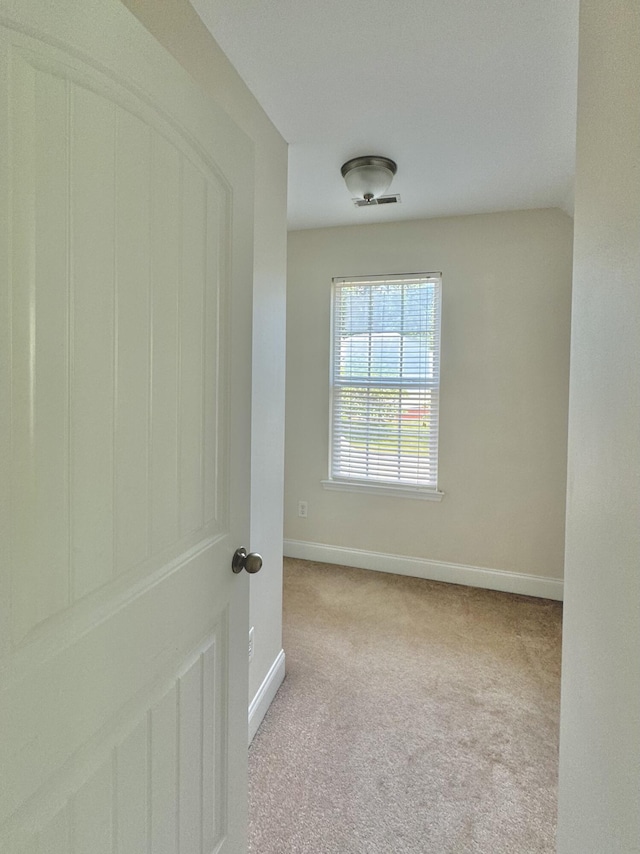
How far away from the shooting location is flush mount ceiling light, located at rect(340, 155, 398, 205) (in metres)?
2.13

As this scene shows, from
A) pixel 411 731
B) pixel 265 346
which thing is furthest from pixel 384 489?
pixel 265 346

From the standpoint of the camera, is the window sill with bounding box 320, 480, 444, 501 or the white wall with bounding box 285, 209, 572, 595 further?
the window sill with bounding box 320, 480, 444, 501

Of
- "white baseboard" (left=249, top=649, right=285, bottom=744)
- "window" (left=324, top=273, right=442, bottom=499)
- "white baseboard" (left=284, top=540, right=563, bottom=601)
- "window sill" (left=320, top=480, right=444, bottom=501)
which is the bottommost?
"white baseboard" (left=249, top=649, right=285, bottom=744)

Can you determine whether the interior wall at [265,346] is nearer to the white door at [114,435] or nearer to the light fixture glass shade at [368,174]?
the light fixture glass shade at [368,174]

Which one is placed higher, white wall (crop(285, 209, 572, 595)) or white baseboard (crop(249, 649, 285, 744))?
white wall (crop(285, 209, 572, 595))

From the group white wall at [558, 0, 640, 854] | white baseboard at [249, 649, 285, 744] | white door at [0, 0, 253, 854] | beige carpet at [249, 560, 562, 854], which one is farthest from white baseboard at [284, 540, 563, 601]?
white door at [0, 0, 253, 854]

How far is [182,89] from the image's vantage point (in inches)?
35.0

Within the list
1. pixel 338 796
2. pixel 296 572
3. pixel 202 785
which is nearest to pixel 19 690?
pixel 202 785

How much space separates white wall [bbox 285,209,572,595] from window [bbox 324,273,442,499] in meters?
0.08

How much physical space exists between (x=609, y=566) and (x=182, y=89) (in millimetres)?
1217

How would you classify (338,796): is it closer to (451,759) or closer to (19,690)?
(451,759)

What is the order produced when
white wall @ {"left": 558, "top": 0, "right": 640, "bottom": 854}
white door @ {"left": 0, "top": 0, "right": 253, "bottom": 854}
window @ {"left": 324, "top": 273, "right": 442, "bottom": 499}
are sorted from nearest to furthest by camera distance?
white door @ {"left": 0, "top": 0, "right": 253, "bottom": 854} → white wall @ {"left": 558, "top": 0, "right": 640, "bottom": 854} → window @ {"left": 324, "top": 273, "right": 442, "bottom": 499}

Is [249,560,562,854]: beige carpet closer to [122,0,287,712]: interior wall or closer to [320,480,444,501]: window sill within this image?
[122,0,287,712]: interior wall

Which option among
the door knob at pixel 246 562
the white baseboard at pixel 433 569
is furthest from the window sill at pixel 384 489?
the door knob at pixel 246 562
